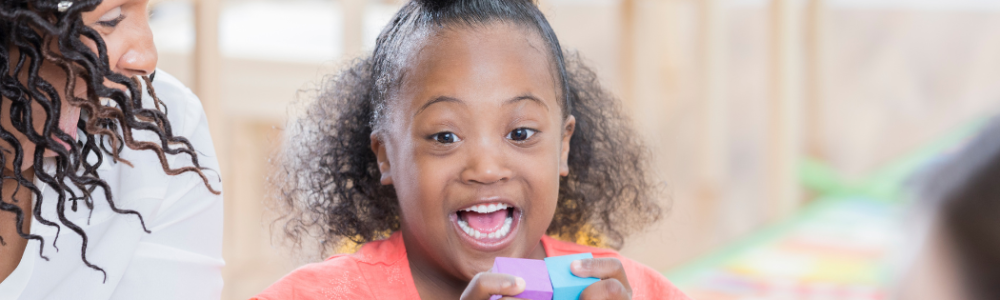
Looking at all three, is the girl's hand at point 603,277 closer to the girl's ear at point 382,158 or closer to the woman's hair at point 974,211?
the girl's ear at point 382,158

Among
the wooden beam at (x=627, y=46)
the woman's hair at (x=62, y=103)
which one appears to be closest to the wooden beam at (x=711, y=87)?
the wooden beam at (x=627, y=46)

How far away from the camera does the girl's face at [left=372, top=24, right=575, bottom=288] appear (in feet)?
3.81

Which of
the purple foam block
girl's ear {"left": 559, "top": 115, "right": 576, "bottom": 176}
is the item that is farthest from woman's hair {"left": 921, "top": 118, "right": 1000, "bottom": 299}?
girl's ear {"left": 559, "top": 115, "right": 576, "bottom": 176}

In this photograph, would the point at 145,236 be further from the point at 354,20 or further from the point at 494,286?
the point at 354,20

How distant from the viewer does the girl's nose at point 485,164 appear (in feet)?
3.77

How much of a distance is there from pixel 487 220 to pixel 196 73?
0.89 metres

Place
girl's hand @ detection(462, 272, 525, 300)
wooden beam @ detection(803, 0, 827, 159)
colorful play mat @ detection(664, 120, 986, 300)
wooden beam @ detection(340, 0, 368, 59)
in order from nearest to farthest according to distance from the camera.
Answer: girl's hand @ detection(462, 272, 525, 300)
wooden beam @ detection(340, 0, 368, 59)
colorful play mat @ detection(664, 120, 986, 300)
wooden beam @ detection(803, 0, 827, 159)

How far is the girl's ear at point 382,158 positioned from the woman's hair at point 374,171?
0.05 ft

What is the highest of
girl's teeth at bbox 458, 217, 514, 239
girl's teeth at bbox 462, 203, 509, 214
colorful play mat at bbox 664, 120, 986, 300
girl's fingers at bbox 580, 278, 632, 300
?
girl's teeth at bbox 462, 203, 509, 214

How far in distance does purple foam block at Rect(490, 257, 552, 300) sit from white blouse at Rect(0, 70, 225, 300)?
470 millimetres

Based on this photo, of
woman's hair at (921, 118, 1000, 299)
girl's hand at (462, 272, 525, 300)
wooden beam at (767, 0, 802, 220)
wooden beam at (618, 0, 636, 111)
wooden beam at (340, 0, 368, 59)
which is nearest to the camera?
woman's hair at (921, 118, 1000, 299)

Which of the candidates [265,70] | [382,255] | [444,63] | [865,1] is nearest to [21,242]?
[382,255]

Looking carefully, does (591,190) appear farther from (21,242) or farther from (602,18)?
(602,18)

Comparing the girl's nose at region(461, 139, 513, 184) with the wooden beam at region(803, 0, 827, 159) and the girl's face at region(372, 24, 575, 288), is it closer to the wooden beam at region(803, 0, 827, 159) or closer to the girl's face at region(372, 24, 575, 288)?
the girl's face at region(372, 24, 575, 288)
